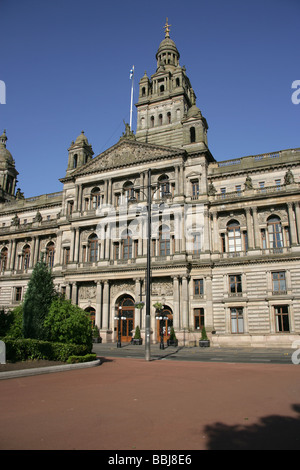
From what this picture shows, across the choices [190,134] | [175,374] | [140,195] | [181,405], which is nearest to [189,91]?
[190,134]

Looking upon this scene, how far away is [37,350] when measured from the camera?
18531mm

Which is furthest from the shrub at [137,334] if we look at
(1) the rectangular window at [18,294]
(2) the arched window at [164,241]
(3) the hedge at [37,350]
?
(1) the rectangular window at [18,294]

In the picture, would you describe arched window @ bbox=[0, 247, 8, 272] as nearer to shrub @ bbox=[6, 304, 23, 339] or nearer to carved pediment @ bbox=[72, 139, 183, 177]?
carved pediment @ bbox=[72, 139, 183, 177]

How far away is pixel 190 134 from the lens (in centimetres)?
4466

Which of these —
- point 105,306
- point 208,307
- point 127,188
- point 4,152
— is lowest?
point 208,307

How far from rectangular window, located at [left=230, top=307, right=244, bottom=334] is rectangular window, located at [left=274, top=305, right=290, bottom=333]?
343 cm

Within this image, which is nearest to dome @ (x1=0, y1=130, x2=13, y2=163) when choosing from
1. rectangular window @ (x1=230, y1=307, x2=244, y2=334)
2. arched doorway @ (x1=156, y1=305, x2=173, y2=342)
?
arched doorway @ (x1=156, y1=305, x2=173, y2=342)

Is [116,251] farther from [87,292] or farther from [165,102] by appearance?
[165,102]

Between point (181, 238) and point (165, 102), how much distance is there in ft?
79.1

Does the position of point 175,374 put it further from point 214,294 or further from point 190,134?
point 190,134

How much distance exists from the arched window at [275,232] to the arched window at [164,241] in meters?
11.2

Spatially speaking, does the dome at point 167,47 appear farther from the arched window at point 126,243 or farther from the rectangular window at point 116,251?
the rectangular window at point 116,251

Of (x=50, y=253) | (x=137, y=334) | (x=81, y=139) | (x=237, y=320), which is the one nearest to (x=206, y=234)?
(x=237, y=320)

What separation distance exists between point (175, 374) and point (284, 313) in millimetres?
22160
